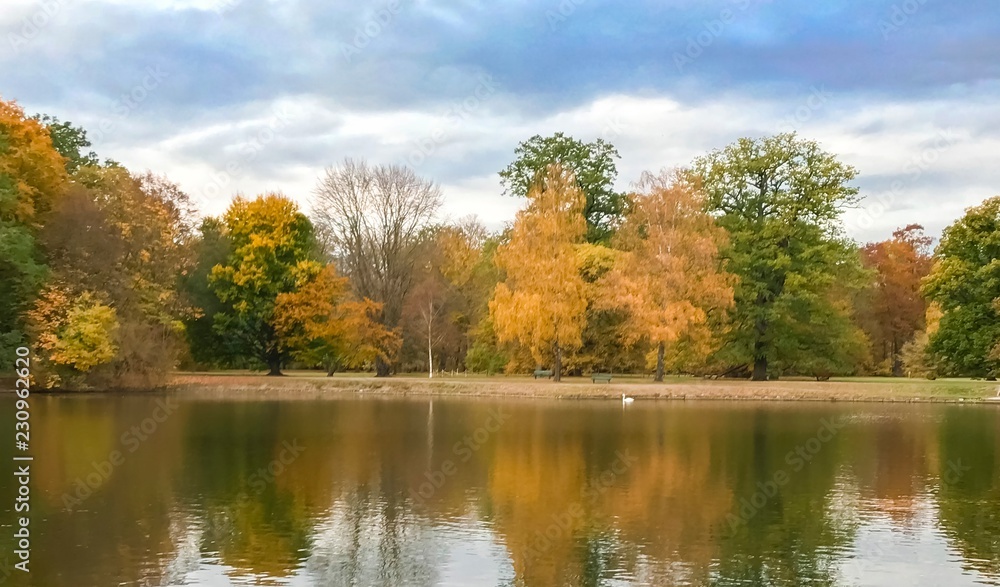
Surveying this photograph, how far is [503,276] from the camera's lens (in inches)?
2514

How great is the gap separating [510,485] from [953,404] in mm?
32435

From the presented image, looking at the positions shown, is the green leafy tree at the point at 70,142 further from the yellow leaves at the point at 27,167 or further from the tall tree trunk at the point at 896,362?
the tall tree trunk at the point at 896,362

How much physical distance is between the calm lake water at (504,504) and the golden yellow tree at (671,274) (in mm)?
16422

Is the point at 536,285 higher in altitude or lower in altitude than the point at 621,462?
higher

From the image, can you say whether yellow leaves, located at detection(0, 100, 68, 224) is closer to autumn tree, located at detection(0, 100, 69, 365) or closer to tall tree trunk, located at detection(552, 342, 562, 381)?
autumn tree, located at detection(0, 100, 69, 365)

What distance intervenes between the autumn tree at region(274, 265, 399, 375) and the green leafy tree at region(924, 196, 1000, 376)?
32153mm

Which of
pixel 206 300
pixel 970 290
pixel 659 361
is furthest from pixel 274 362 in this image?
pixel 970 290

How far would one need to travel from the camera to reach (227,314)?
61156 millimetres

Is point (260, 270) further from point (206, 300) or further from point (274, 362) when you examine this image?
point (274, 362)

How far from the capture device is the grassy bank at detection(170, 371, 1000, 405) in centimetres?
4691

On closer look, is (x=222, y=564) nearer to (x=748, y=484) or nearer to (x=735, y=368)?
(x=748, y=484)

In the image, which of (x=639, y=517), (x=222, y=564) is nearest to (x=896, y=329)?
(x=639, y=517)

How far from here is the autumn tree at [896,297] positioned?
253ft

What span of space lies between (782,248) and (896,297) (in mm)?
28367
